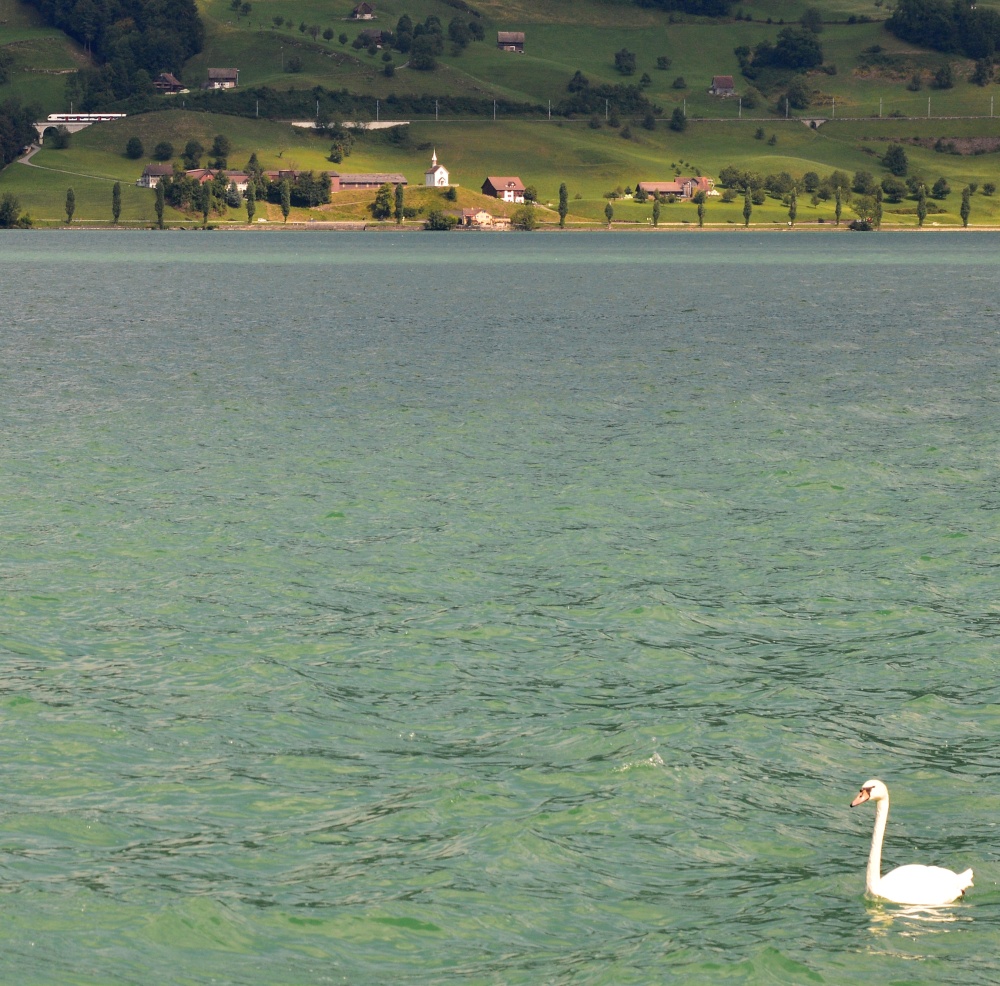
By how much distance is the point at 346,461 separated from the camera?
56125 millimetres

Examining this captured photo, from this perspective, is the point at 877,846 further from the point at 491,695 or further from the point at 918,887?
the point at 491,695

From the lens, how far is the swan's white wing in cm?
2039

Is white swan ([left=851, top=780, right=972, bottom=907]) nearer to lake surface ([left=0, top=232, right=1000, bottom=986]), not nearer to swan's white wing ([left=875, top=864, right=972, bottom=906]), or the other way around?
swan's white wing ([left=875, top=864, right=972, bottom=906])

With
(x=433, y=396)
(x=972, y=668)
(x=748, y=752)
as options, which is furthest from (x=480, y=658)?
(x=433, y=396)

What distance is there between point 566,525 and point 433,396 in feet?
110

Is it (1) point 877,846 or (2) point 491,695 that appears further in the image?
(2) point 491,695

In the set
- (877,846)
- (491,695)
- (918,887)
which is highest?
(877,846)

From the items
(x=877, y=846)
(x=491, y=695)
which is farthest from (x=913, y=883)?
(x=491, y=695)

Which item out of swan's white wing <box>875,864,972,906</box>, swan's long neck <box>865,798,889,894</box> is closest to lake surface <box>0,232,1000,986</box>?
swan's white wing <box>875,864,972,906</box>

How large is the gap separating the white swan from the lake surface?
262mm

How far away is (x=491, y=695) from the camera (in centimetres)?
2914

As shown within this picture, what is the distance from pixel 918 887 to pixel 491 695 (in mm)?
10718

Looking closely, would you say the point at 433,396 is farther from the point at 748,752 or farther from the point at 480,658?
the point at 748,752

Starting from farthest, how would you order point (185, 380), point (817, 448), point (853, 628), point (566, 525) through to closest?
point (185, 380)
point (817, 448)
point (566, 525)
point (853, 628)
